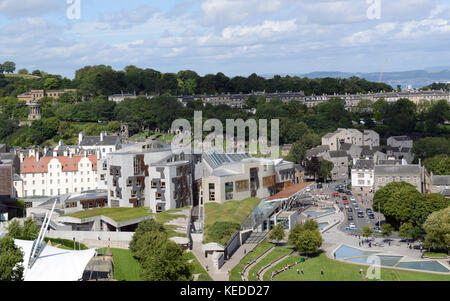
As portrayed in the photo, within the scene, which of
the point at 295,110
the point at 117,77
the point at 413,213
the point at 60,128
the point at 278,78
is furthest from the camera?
the point at 278,78

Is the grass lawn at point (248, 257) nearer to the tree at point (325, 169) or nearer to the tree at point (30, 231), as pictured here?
the tree at point (30, 231)

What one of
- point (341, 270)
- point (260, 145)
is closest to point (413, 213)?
point (341, 270)

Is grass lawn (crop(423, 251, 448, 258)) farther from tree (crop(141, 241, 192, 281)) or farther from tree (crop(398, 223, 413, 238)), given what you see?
tree (crop(141, 241, 192, 281))

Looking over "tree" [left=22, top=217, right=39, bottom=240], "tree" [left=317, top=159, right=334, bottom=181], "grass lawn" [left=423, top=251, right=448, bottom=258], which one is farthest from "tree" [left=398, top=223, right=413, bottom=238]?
"tree" [left=317, top=159, right=334, bottom=181]

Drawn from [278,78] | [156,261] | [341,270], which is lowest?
[341,270]

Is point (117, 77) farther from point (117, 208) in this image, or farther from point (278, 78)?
point (117, 208)

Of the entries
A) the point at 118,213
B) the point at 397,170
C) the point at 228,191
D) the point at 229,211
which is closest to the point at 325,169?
the point at 397,170

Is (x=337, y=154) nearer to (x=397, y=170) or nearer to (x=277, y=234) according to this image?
(x=397, y=170)
